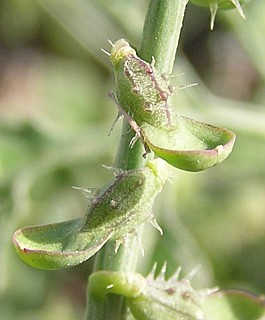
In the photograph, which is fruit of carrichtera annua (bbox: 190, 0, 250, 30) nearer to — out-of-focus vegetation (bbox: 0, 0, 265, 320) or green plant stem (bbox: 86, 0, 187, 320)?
green plant stem (bbox: 86, 0, 187, 320)

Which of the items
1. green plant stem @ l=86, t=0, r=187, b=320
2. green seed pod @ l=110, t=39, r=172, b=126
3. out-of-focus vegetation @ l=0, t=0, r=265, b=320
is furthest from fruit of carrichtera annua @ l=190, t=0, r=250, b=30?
out-of-focus vegetation @ l=0, t=0, r=265, b=320

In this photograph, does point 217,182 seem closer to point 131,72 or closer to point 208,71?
point 208,71

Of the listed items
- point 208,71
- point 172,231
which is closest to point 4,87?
point 208,71

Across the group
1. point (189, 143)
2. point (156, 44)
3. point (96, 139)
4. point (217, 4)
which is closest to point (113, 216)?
point (189, 143)

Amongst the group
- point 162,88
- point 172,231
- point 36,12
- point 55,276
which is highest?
point 162,88

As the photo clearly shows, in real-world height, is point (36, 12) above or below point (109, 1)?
below
